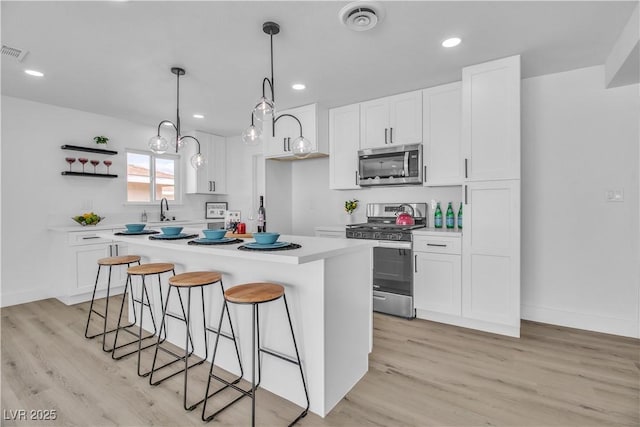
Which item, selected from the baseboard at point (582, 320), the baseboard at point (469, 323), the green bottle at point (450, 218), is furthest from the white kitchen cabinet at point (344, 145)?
the baseboard at point (582, 320)

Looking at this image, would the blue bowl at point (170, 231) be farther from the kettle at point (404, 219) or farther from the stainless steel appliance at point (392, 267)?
the kettle at point (404, 219)

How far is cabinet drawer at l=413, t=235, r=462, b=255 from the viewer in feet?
10.1

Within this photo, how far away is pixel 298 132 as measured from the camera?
4320mm

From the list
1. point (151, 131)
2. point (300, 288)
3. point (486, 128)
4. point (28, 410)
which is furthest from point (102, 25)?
point (486, 128)

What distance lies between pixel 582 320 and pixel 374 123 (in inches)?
117

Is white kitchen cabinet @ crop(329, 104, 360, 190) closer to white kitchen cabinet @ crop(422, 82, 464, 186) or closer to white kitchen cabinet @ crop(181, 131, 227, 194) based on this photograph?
white kitchen cabinet @ crop(422, 82, 464, 186)

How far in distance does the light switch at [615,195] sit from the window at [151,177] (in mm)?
5759

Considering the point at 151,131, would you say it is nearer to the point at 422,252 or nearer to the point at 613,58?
the point at 422,252

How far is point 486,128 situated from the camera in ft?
9.61

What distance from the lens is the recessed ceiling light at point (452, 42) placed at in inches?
98.3

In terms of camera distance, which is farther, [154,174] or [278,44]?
[154,174]

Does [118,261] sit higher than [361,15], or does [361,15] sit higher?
[361,15]

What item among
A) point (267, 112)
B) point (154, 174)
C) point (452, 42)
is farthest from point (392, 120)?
point (154, 174)

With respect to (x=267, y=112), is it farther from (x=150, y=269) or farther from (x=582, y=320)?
(x=582, y=320)
